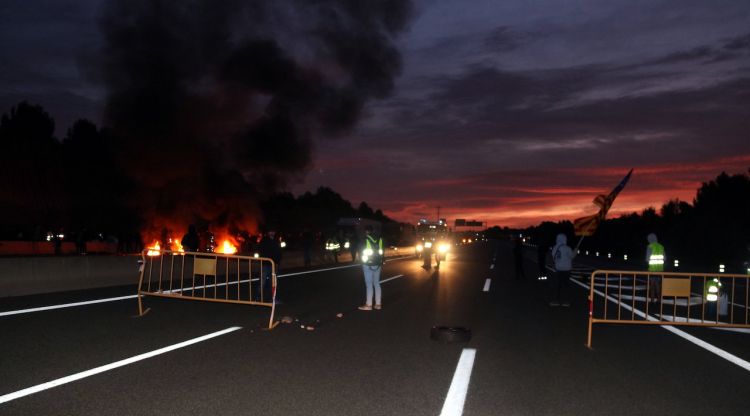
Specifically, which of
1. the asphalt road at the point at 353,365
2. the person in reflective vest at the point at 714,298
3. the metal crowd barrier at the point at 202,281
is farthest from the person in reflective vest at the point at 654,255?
the metal crowd barrier at the point at 202,281

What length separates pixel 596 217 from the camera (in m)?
16.9

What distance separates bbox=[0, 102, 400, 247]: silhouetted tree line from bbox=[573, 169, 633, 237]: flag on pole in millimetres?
37539

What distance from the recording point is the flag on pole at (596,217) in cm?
1664

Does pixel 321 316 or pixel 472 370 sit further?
pixel 321 316

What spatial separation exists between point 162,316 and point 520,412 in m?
7.91

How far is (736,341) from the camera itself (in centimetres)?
1025

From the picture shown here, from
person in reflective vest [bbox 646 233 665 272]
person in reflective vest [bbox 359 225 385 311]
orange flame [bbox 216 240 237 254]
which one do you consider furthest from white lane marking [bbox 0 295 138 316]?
orange flame [bbox 216 240 237 254]

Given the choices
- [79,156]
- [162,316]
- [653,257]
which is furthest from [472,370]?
[79,156]

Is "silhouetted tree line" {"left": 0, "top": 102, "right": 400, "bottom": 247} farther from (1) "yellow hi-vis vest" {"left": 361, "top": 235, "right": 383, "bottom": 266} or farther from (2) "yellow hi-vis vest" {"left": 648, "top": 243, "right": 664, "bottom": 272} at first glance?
(2) "yellow hi-vis vest" {"left": 648, "top": 243, "right": 664, "bottom": 272}

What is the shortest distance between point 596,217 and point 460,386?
11331mm

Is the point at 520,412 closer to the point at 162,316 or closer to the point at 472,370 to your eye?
the point at 472,370

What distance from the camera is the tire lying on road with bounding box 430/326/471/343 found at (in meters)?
9.55

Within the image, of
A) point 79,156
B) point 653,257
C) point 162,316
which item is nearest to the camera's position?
point 162,316

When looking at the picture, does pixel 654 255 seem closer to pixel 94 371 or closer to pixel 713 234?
pixel 94 371
